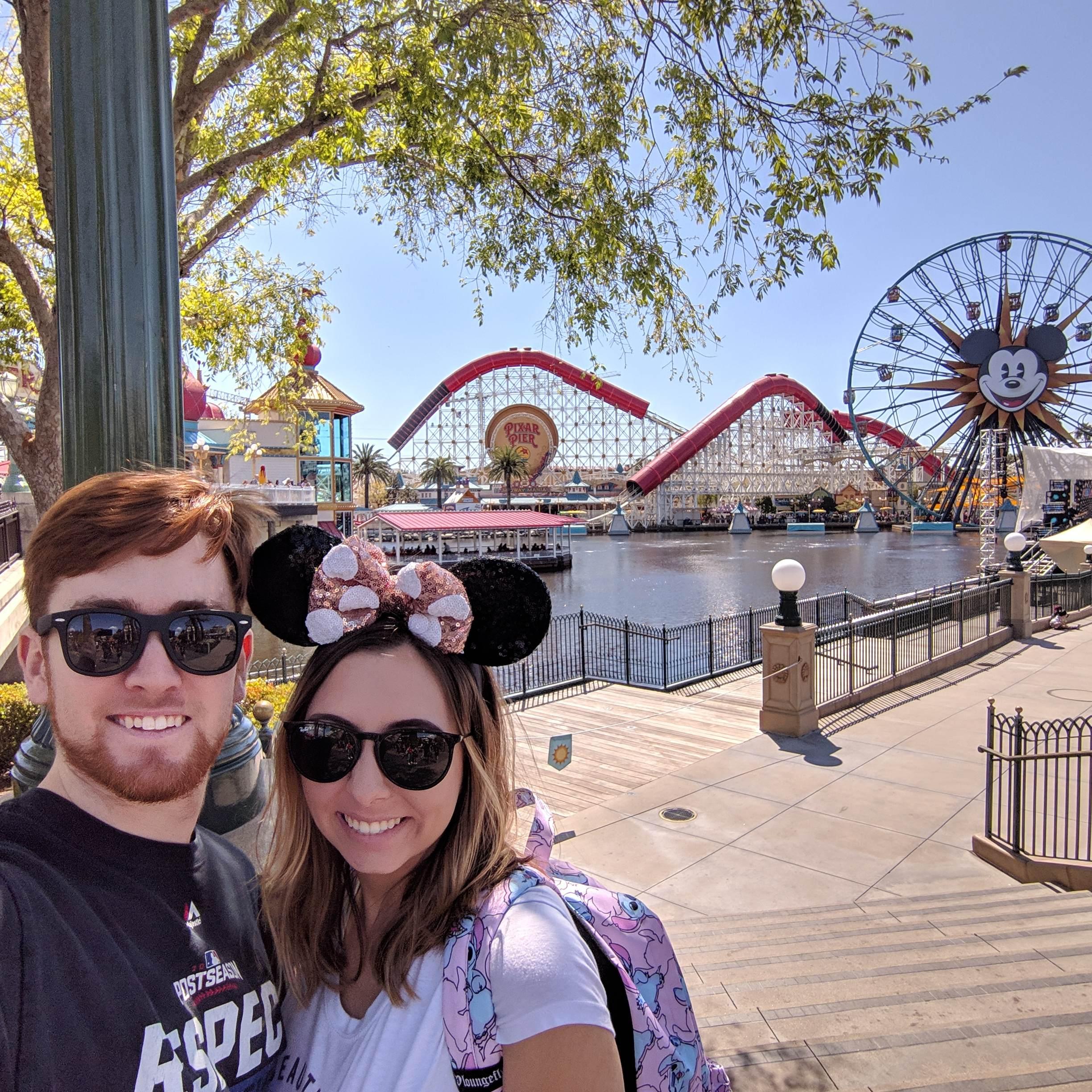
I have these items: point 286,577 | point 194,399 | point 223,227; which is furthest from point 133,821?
Answer: point 194,399

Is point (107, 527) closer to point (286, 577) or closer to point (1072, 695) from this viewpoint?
point (286, 577)

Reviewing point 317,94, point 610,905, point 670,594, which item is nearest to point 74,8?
point 610,905

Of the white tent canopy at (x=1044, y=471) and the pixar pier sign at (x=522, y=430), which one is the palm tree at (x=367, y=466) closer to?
the pixar pier sign at (x=522, y=430)

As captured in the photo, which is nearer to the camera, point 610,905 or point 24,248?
point 610,905

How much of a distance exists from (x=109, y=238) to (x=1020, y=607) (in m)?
17.5

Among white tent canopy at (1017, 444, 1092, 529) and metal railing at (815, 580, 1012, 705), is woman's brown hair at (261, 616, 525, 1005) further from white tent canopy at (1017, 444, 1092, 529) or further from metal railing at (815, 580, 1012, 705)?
white tent canopy at (1017, 444, 1092, 529)

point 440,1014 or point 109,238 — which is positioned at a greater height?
point 109,238

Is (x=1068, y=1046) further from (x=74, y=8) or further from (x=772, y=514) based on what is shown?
(x=772, y=514)

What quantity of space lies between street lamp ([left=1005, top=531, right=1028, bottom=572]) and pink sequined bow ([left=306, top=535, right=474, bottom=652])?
1750 cm

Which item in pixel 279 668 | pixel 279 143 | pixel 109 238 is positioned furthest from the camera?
pixel 279 668

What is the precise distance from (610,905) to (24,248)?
9667 mm

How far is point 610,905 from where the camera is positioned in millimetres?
1466

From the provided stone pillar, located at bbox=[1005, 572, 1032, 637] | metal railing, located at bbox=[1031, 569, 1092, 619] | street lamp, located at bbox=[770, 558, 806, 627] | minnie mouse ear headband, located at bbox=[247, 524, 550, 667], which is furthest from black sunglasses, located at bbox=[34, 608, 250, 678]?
metal railing, located at bbox=[1031, 569, 1092, 619]

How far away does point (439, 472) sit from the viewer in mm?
78938
